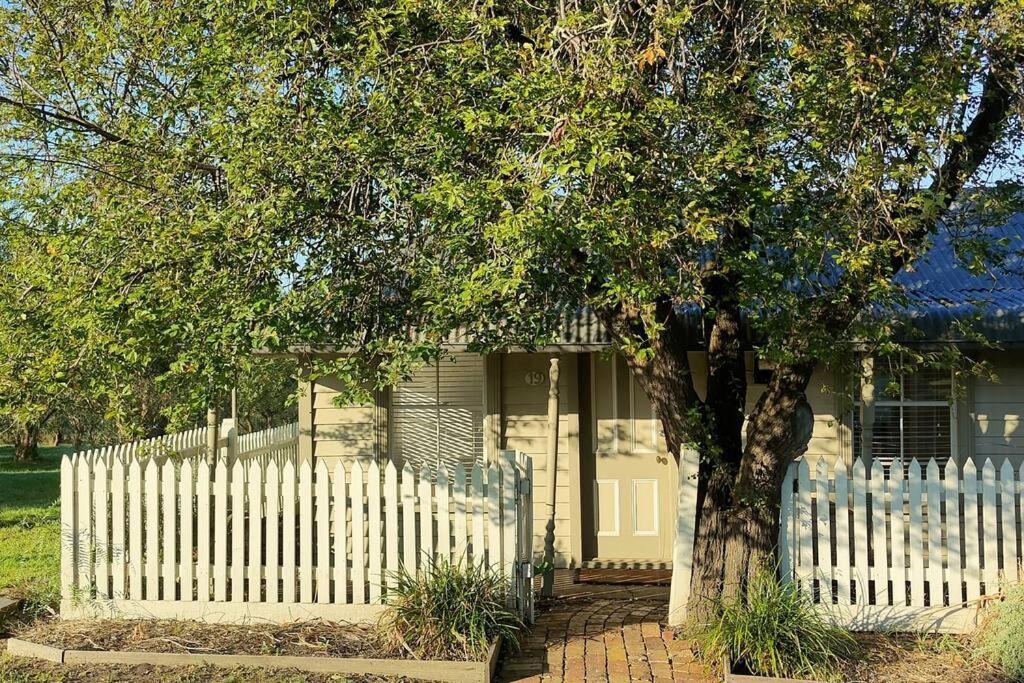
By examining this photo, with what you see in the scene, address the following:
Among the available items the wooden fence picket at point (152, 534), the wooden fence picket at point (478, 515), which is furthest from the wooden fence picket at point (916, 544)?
the wooden fence picket at point (152, 534)

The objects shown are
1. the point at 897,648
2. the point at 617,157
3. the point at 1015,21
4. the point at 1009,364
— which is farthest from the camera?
the point at 1009,364

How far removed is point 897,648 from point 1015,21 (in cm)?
401

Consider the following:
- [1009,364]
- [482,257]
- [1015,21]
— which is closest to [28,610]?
[482,257]

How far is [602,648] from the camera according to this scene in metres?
6.90

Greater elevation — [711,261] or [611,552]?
[711,261]

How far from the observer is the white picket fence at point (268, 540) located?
7.21 metres

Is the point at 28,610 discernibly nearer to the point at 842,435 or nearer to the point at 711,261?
the point at 711,261

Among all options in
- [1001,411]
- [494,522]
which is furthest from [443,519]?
[1001,411]

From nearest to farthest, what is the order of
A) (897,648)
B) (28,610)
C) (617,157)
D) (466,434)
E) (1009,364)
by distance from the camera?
(617,157), (897,648), (28,610), (1009,364), (466,434)

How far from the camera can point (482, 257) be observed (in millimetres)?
6352

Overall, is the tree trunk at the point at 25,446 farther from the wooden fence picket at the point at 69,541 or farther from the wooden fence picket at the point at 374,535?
the wooden fence picket at the point at 374,535

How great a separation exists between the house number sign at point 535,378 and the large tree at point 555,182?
13.1 feet

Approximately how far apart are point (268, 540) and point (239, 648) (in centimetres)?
83

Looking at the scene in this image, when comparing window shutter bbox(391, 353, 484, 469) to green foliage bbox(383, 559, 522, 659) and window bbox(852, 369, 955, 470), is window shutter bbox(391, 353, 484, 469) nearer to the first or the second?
window bbox(852, 369, 955, 470)
